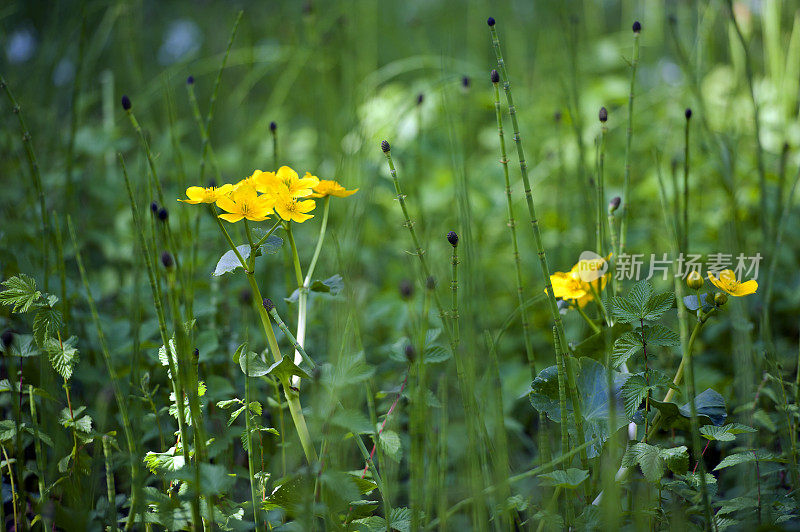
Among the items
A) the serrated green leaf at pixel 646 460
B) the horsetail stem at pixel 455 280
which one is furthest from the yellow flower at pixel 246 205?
the serrated green leaf at pixel 646 460

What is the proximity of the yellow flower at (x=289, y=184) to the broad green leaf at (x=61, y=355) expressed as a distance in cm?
35

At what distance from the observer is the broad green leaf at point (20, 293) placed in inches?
29.6

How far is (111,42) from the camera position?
297cm

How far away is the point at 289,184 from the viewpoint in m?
0.74

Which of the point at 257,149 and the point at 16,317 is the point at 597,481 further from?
the point at 257,149

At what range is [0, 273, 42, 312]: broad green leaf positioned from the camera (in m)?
0.75

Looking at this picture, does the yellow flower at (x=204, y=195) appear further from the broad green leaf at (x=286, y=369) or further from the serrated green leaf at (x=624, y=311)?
the serrated green leaf at (x=624, y=311)

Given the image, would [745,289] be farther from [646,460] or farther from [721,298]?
[646,460]

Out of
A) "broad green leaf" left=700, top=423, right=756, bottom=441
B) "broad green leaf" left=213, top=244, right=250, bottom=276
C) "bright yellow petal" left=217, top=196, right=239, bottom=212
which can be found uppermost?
"bright yellow petal" left=217, top=196, right=239, bottom=212

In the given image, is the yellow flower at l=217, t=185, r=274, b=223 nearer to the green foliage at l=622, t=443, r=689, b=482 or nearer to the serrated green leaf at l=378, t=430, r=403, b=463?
the serrated green leaf at l=378, t=430, r=403, b=463

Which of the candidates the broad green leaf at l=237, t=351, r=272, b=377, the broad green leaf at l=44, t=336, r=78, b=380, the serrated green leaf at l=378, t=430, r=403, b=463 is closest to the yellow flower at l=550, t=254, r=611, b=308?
the serrated green leaf at l=378, t=430, r=403, b=463

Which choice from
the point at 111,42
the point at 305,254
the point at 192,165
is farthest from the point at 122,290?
the point at 111,42

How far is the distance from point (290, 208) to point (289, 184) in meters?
0.05

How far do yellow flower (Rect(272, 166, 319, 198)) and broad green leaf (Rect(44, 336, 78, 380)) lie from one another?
0.35m
